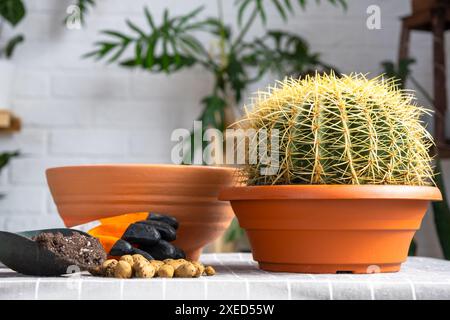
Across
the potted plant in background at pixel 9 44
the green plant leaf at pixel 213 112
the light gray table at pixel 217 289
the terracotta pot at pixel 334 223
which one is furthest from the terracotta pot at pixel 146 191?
the potted plant in background at pixel 9 44

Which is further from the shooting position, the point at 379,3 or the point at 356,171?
the point at 379,3

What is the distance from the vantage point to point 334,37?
217 centimetres

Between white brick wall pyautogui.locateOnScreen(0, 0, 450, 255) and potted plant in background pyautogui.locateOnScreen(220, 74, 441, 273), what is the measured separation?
1.38m

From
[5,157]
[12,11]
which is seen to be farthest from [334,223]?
[12,11]

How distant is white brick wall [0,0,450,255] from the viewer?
78.7 inches

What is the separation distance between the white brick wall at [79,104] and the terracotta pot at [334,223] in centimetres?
138

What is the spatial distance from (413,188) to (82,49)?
1.58 m

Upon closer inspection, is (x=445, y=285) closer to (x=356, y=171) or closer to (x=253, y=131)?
(x=356, y=171)

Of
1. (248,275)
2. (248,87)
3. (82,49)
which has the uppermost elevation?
(82,49)

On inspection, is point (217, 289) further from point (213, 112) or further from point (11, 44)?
point (11, 44)

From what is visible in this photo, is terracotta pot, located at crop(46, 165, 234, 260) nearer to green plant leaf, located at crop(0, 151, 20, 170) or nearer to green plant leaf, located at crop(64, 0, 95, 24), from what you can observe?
green plant leaf, located at crop(0, 151, 20, 170)

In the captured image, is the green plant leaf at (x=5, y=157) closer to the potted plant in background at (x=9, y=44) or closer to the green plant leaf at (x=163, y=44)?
the potted plant in background at (x=9, y=44)

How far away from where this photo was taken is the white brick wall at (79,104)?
2.00 m

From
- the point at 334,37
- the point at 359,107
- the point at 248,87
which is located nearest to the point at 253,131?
the point at 359,107
